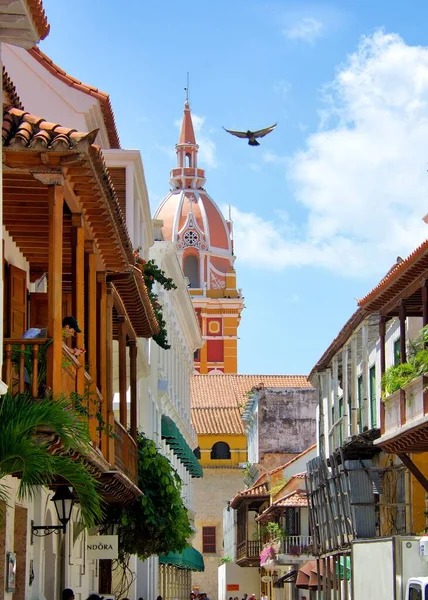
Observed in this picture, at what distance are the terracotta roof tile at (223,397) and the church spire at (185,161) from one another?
605 inches

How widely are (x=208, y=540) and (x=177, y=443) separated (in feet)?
146

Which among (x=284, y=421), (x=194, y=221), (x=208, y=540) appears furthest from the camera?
(x=194, y=221)

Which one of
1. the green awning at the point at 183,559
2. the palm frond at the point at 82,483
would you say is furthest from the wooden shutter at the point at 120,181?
the palm frond at the point at 82,483

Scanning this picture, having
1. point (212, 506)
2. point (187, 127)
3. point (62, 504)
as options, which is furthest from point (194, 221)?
point (62, 504)

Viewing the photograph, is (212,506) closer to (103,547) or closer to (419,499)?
(419,499)

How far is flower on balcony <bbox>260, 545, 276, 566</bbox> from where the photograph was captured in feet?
184

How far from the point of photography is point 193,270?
334ft

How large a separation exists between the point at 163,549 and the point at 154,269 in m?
5.81

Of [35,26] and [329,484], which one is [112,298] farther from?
[329,484]

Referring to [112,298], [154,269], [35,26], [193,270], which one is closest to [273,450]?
[193,270]

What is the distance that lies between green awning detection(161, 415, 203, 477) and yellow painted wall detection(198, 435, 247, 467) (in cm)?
3373

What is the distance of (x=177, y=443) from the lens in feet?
143

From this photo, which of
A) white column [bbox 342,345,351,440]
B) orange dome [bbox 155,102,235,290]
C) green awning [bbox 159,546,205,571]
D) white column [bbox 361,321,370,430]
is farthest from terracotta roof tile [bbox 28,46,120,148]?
orange dome [bbox 155,102,235,290]

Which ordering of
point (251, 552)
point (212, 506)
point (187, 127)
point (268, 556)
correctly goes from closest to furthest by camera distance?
point (268, 556), point (251, 552), point (212, 506), point (187, 127)
